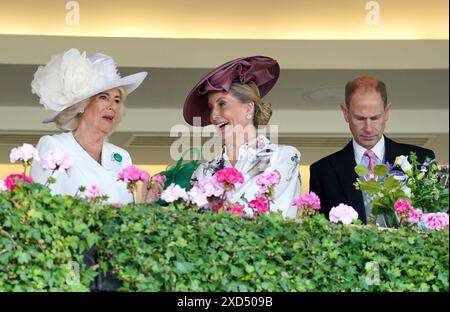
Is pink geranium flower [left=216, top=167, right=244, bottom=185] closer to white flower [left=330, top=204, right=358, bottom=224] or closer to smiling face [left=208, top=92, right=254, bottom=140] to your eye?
white flower [left=330, top=204, right=358, bottom=224]

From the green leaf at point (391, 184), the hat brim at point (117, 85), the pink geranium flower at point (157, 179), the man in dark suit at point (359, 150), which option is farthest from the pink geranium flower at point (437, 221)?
the hat brim at point (117, 85)

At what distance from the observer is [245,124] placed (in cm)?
485

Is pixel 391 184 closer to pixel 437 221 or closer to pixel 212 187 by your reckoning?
pixel 437 221

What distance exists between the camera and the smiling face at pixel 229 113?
190 inches

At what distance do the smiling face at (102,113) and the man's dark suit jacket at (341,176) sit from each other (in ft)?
3.59

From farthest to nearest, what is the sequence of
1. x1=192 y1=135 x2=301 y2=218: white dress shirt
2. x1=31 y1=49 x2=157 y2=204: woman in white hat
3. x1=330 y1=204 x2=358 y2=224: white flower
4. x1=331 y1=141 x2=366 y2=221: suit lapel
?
x1=331 y1=141 x2=366 y2=221: suit lapel
x1=192 y1=135 x2=301 y2=218: white dress shirt
x1=31 y1=49 x2=157 y2=204: woman in white hat
x1=330 y1=204 x2=358 y2=224: white flower

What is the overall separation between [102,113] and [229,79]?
596 millimetres

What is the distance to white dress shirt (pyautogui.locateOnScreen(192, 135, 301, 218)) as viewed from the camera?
4648mm

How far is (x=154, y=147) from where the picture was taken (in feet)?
28.9

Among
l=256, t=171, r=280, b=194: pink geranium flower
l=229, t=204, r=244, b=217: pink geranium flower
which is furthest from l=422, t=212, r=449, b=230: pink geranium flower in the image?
l=229, t=204, r=244, b=217: pink geranium flower

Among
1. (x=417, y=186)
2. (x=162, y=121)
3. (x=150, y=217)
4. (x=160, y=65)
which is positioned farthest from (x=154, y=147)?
(x=150, y=217)

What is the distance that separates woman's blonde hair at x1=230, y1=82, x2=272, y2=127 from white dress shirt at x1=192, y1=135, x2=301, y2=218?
0.10m

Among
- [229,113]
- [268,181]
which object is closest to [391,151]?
[229,113]

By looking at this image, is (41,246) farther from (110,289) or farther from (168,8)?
(168,8)
